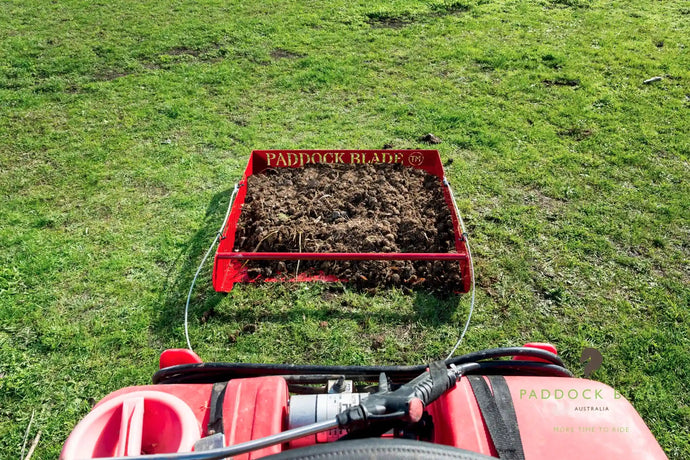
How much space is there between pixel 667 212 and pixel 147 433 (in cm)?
522

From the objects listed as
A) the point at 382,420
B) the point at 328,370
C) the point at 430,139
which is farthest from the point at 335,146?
the point at 382,420

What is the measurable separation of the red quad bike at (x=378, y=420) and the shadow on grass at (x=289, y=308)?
1.65 metres

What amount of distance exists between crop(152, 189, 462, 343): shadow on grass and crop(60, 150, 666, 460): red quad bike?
165 centimetres

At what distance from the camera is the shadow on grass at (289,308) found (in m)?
3.82

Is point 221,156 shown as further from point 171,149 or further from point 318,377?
point 318,377

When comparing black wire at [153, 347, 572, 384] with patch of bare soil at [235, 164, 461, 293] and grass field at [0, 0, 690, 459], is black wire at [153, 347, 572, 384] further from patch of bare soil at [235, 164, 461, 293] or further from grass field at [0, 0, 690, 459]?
patch of bare soil at [235, 164, 461, 293]

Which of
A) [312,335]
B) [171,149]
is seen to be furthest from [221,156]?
[312,335]

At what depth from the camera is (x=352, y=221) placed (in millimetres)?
4531

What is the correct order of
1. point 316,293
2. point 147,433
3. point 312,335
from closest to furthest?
point 147,433
point 312,335
point 316,293

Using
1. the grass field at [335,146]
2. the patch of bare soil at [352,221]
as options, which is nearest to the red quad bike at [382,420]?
the grass field at [335,146]

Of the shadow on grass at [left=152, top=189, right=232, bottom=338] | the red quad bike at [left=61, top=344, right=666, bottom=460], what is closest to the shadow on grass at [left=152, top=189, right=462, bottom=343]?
the shadow on grass at [left=152, top=189, right=232, bottom=338]

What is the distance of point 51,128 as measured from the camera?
6164 mm

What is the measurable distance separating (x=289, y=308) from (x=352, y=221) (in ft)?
3.70

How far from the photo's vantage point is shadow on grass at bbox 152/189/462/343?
12.5 ft
